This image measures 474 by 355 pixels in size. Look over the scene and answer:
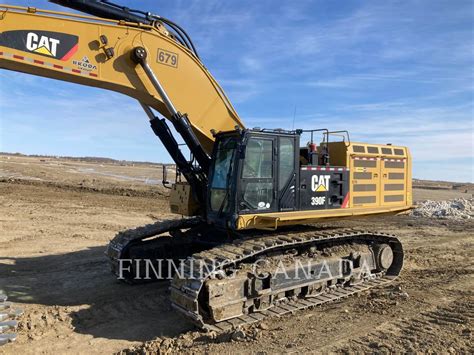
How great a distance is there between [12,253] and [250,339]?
7.51 meters

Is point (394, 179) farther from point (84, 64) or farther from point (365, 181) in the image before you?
point (84, 64)

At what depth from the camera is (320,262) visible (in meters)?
7.68

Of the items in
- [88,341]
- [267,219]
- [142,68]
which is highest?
[142,68]

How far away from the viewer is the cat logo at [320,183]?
7.95m

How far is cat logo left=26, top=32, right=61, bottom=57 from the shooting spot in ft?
19.3

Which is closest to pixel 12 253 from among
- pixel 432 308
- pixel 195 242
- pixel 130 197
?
pixel 195 242

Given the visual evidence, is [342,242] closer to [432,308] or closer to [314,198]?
[314,198]

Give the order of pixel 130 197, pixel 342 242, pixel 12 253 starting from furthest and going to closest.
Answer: pixel 130 197, pixel 12 253, pixel 342 242

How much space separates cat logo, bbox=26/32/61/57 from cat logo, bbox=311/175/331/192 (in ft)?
15.9

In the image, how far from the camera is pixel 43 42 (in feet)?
19.7

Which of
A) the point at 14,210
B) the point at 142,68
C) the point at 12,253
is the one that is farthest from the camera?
the point at 14,210

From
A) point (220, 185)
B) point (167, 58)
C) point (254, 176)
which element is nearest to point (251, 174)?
point (254, 176)

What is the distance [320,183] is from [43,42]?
5212 millimetres

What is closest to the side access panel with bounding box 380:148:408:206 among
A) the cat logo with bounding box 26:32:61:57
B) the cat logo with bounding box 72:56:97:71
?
the cat logo with bounding box 72:56:97:71
